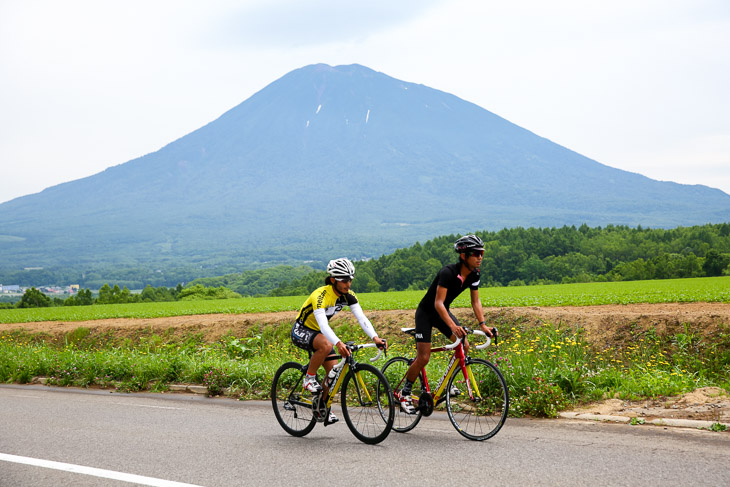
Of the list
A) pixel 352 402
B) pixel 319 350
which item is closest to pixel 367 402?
pixel 352 402

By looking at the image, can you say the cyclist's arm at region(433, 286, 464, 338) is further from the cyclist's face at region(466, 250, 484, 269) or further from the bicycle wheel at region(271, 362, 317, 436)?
the bicycle wheel at region(271, 362, 317, 436)

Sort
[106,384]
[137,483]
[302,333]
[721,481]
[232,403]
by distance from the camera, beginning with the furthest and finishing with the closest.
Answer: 1. [106,384]
2. [232,403]
3. [302,333]
4. [137,483]
5. [721,481]

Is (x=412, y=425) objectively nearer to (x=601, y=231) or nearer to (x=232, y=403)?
(x=232, y=403)

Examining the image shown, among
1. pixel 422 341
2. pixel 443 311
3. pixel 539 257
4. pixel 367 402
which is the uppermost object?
pixel 443 311

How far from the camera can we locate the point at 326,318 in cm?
758

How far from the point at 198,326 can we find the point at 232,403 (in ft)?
41.0

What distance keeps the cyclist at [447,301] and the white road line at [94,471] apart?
273 centimetres

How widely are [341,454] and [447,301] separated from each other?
1.94 metres

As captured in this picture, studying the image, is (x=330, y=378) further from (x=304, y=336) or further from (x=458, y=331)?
(x=458, y=331)

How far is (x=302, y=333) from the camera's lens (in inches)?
311

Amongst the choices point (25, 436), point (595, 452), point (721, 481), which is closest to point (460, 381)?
point (595, 452)

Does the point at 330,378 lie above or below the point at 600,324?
above

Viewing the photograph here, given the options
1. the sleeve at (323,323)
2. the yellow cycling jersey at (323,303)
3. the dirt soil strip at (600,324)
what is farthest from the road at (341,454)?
the yellow cycling jersey at (323,303)

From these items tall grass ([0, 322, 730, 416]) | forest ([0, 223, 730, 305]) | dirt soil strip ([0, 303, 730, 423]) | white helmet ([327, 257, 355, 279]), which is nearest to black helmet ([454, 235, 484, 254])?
white helmet ([327, 257, 355, 279])
